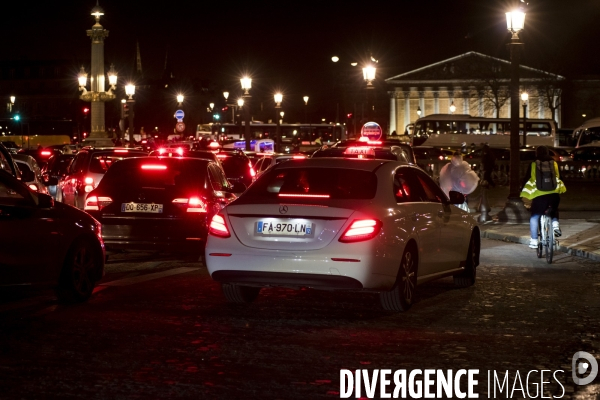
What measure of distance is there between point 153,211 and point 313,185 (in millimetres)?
3839

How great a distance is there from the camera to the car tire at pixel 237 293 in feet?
34.7

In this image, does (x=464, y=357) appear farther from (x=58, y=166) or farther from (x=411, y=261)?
(x=58, y=166)

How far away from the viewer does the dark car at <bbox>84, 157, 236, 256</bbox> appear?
1395 cm

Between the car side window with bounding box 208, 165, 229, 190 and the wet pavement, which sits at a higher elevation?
the car side window with bounding box 208, 165, 229, 190

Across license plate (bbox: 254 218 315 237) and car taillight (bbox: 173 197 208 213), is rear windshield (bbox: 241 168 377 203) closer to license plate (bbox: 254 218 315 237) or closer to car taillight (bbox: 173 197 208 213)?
license plate (bbox: 254 218 315 237)

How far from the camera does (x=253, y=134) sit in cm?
10038

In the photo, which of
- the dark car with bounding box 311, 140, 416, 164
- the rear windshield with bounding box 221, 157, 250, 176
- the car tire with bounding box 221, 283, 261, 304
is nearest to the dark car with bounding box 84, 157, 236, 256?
the car tire with bounding box 221, 283, 261, 304

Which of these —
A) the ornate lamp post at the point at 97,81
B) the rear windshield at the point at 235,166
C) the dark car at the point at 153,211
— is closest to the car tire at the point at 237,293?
the dark car at the point at 153,211

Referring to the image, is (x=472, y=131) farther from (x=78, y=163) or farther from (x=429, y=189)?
(x=429, y=189)

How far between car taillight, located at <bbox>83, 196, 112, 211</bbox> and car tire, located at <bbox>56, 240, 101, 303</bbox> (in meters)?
2.91

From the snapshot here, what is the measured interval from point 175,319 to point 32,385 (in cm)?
282

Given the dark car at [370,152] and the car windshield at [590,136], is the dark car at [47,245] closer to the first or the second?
the dark car at [370,152]

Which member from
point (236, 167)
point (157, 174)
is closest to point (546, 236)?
point (157, 174)

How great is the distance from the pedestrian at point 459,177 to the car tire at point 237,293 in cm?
966
